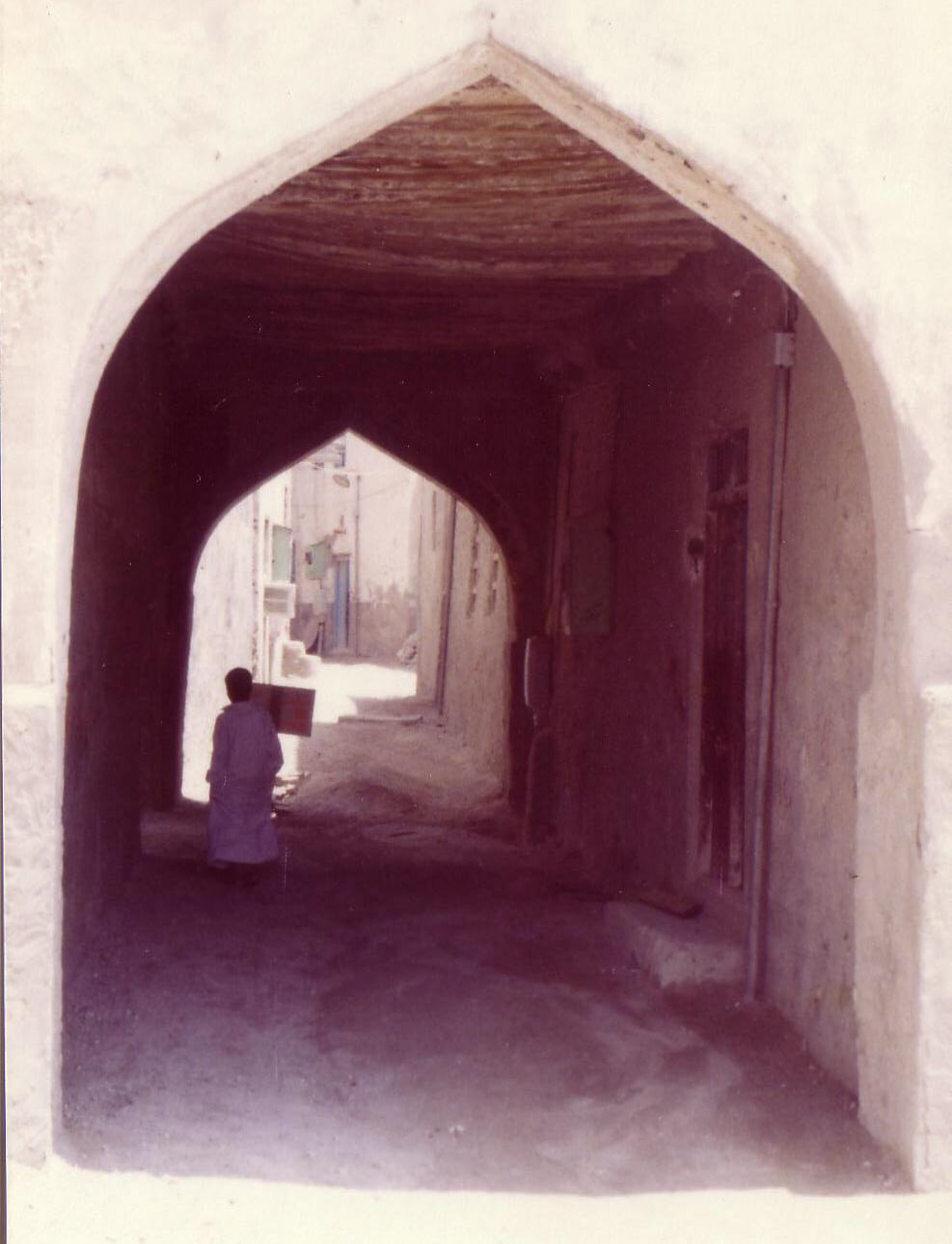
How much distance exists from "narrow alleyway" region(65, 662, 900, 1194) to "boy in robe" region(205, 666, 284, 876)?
0.19m

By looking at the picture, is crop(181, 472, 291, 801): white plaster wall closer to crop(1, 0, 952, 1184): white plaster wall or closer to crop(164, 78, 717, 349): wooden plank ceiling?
crop(164, 78, 717, 349): wooden plank ceiling

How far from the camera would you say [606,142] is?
11.3 feet

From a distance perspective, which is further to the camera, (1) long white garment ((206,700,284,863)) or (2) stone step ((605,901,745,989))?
(1) long white garment ((206,700,284,863))

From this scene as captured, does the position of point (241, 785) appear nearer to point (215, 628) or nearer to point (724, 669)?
point (724, 669)

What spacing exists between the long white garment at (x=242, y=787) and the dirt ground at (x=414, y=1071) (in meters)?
0.22

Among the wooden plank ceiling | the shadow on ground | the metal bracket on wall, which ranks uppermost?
the wooden plank ceiling

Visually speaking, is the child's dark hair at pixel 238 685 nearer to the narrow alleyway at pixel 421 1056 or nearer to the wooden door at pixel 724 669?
the narrow alleyway at pixel 421 1056

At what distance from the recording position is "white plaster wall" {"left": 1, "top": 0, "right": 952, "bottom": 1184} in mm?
3018

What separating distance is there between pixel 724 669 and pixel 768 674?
0.88 m

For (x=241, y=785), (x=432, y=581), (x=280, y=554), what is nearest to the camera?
(x=241, y=785)

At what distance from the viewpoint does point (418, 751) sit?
49.9ft

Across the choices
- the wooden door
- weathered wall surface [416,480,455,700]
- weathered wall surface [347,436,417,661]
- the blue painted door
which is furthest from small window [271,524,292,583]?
the wooden door

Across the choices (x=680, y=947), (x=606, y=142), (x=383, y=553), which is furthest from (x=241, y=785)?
(x=383, y=553)

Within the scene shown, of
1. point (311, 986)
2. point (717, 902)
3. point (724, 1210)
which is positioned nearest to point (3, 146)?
point (724, 1210)
